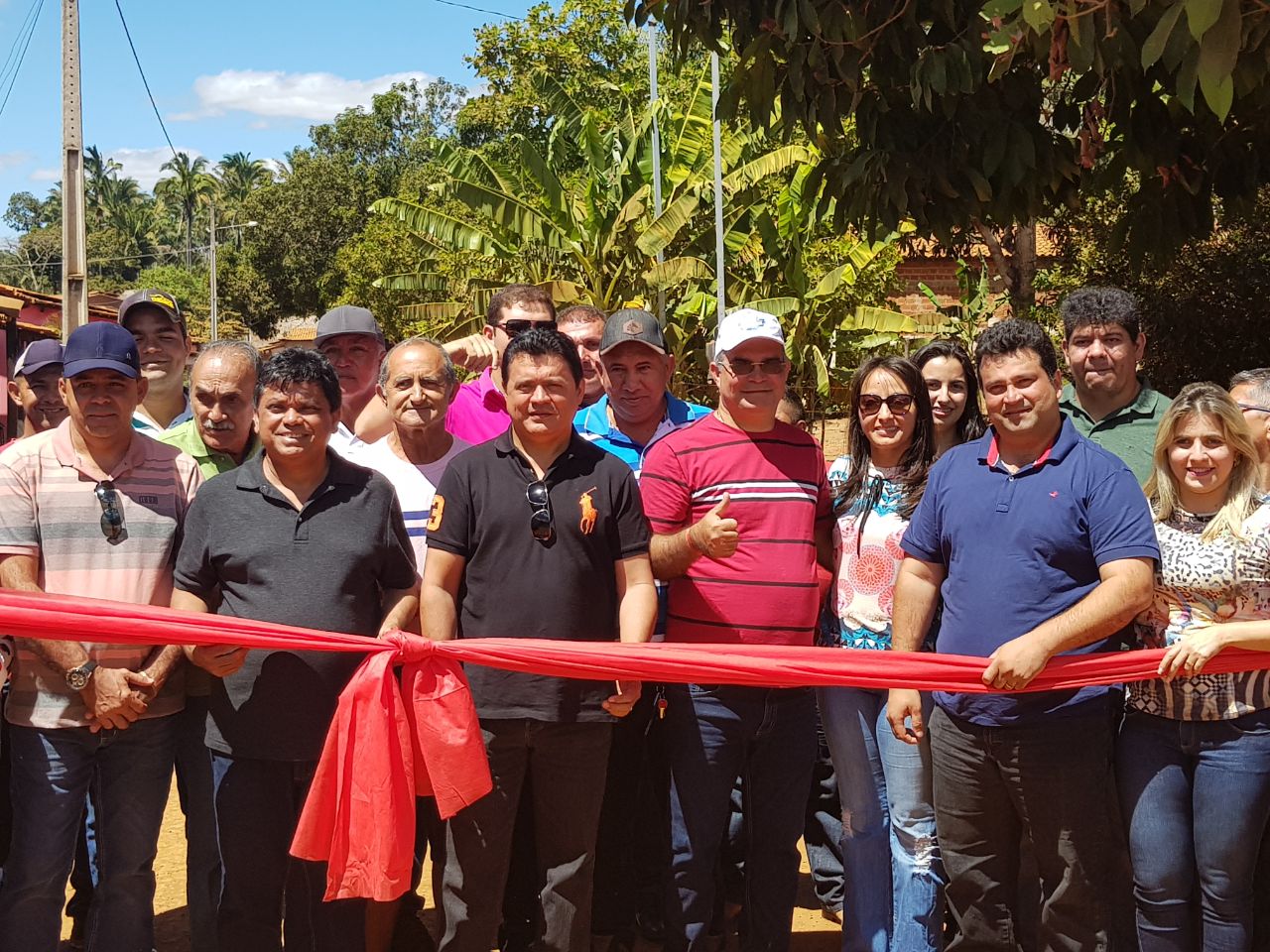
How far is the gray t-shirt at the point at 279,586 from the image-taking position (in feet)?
12.0

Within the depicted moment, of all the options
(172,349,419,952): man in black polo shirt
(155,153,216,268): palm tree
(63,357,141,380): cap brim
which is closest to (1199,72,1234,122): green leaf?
(172,349,419,952): man in black polo shirt

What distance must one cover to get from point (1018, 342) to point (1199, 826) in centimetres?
150

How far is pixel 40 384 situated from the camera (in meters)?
5.79

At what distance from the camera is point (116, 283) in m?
61.0

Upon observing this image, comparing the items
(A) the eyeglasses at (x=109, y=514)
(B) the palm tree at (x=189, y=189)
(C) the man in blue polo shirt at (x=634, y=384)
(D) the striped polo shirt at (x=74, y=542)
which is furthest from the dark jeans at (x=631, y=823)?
(B) the palm tree at (x=189, y=189)

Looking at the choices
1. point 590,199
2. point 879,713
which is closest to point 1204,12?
point 879,713

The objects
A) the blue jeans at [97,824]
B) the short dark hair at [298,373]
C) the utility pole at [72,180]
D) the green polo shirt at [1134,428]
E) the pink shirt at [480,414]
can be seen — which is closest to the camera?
the blue jeans at [97,824]

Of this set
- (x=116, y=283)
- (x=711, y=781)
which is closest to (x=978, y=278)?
(x=711, y=781)

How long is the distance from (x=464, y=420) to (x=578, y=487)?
65.9 inches

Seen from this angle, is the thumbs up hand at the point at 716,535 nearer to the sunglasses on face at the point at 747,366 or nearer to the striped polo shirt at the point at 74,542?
the sunglasses on face at the point at 747,366

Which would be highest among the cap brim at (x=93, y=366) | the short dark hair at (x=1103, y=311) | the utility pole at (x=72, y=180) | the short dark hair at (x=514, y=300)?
the utility pole at (x=72, y=180)

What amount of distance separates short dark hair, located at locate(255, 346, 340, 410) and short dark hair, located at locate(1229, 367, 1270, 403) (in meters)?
3.08

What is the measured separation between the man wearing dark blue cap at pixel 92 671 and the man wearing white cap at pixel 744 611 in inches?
63.5

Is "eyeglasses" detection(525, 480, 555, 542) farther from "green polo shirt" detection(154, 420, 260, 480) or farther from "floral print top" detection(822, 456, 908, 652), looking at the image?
"green polo shirt" detection(154, 420, 260, 480)
